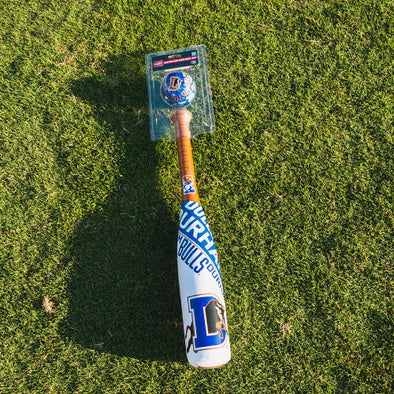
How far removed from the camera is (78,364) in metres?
2.59

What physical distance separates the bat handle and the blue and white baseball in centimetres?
10

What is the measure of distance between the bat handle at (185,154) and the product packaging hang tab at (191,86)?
0.15 m

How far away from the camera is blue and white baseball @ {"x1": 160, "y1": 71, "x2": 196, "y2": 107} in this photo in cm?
271

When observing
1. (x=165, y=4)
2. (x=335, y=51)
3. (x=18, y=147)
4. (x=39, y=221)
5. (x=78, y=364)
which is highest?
(x=165, y=4)

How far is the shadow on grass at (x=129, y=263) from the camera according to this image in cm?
261

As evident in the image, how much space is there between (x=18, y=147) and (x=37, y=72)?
31.3 inches

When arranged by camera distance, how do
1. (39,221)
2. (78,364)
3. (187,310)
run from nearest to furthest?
(187,310) → (78,364) → (39,221)

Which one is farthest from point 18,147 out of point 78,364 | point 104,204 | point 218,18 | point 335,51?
point 335,51

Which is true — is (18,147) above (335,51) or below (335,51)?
below

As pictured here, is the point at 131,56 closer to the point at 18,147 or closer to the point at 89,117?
the point at 89,117

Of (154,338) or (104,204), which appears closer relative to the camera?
(154,338)

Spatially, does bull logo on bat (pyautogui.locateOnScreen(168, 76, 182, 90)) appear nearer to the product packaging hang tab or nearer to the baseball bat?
the product packaging hang tab

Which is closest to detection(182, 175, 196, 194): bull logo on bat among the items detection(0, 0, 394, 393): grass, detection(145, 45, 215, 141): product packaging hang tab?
detection(0, 0, 394, 393): grass

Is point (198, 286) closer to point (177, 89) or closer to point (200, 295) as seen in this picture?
point (200, 295)
